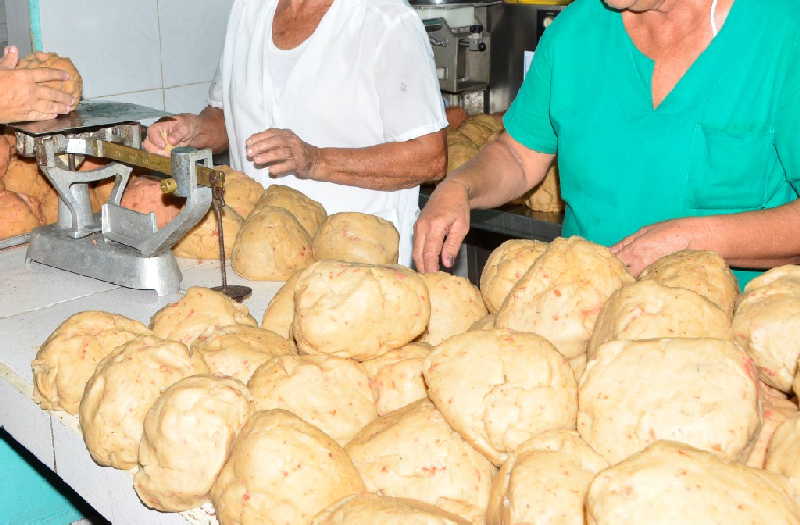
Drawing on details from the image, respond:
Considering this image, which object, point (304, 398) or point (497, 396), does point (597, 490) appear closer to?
point (497, 396)

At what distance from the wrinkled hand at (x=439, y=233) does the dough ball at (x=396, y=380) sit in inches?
23.3

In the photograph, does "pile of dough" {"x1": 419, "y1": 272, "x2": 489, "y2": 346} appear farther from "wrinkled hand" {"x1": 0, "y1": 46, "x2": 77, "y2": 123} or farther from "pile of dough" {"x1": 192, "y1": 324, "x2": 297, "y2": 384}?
"wrinkled hand" {"x1": 0, "y1": 46, "x2": 77, "y2": 123}

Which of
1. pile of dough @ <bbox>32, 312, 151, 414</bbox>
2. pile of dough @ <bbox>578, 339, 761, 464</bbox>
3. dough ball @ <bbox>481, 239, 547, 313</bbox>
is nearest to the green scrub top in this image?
dough ball @ <bbox>481, 239, 547, 313</bbox>

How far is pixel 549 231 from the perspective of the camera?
386 cm

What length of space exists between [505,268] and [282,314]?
0.52 m

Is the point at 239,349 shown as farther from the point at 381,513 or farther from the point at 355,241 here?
the point at 355,241

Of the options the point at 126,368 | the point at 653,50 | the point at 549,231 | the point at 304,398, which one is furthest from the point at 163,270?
the point at 549,231

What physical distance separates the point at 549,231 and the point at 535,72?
1.40 meters

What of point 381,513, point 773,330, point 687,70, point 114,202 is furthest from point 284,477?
point 687,70

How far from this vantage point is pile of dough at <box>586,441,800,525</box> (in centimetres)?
99

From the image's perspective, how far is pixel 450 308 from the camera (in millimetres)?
1809

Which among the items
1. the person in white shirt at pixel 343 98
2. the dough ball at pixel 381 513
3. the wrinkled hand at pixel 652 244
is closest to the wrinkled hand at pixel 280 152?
the person in white shirt at pixel 343 98

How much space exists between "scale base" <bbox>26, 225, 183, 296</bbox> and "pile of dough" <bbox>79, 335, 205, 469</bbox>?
2.43ft

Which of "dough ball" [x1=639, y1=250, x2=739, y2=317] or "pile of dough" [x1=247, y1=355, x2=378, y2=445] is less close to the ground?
"dough ball" [x1=639, y1=250, x2=739, y2=317]
